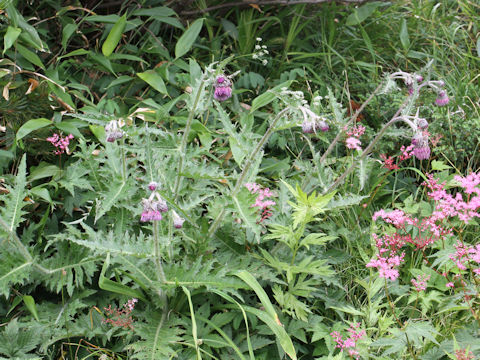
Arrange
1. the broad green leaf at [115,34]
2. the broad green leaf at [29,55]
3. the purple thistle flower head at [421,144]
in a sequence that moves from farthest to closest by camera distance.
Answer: the broad green leaf at [115,34] → the broad green leaf at [29,55] → the purple thistle flower head at [421,144]

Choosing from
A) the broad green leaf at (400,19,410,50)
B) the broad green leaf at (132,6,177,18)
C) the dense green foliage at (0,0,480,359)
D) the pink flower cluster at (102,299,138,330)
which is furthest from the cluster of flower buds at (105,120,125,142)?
the broad green leaf at (400,19,410,50)

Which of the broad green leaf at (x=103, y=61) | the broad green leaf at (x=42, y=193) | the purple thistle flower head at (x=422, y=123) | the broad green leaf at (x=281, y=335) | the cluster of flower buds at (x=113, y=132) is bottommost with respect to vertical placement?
the broad green leaf at (x=281, y=335)

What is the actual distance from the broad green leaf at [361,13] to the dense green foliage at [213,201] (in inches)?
0.7

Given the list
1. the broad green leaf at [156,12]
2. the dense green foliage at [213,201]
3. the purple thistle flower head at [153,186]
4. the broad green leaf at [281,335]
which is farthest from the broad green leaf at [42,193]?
the broad green leaf at [156,12]

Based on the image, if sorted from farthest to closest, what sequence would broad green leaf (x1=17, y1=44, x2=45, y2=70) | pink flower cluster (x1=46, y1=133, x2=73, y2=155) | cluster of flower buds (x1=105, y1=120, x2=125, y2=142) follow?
broad green leaf (x1=17, y1=44, x2=45, y2=70) < pink flower cluster (x1=46, y1=133, x2=73, y2=155) < cluster of flower buds (x1=105, y1=120, x2=125, y2=142)

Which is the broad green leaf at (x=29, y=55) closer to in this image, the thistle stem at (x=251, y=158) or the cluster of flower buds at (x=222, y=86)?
the cluster of flower buds at (x=222, y=86)

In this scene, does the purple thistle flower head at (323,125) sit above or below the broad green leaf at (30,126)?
above

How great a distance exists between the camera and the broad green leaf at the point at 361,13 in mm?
3439

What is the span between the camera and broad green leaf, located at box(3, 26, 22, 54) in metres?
2.40

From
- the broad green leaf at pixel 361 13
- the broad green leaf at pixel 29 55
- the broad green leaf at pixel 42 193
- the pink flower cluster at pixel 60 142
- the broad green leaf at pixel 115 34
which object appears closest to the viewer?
the broad green leaf at pixel 42 193

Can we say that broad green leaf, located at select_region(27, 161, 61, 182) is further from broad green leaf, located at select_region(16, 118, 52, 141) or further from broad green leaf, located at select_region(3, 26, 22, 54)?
broad green leaf, located at select_region(3, 26, 22, 54)

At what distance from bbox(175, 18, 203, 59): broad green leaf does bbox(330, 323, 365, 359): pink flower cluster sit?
184 centimetres

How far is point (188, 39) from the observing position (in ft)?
9.95

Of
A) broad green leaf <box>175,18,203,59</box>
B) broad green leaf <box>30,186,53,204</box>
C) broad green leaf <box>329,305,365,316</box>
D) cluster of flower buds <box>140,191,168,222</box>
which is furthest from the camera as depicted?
broad green leaf <box>175,18,203,59</box>
